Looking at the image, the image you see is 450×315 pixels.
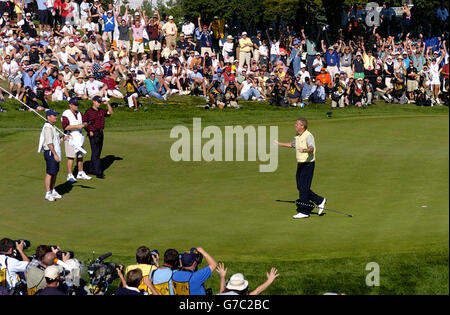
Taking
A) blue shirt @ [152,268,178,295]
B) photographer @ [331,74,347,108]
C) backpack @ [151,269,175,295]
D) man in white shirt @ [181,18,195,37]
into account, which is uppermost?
man in white shirt @ [181,18,195,37]

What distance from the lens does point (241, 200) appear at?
22.2 meters

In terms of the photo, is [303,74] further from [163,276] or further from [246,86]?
[163,276]

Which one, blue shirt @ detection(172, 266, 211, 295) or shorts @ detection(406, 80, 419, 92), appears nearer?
blue shirt @ detection(172, 266, 211, 295)

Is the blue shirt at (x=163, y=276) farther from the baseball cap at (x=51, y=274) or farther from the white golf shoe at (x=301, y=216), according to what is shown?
the white golf shoe at (x=301, y=216)

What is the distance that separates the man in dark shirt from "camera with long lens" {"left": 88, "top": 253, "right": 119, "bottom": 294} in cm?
1036

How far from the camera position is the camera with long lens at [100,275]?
14680 mm

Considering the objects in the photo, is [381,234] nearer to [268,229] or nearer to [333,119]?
[268,229]

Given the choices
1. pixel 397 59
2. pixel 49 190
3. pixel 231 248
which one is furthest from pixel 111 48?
pixel 231 248

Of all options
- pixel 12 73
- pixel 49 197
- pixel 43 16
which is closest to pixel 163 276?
pixel 49 197

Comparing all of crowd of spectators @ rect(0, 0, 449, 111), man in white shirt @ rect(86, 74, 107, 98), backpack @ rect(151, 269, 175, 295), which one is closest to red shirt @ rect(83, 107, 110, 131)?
crowd of spectators @ rect(0, 0, 449, 111)

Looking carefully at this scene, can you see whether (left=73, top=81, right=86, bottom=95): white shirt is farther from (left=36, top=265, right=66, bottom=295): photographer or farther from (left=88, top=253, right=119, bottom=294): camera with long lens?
(left=36, top=265, right=66, bottom=295): photographer

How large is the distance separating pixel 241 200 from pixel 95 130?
529 centimetres

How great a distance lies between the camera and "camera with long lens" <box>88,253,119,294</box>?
48.2 feet
